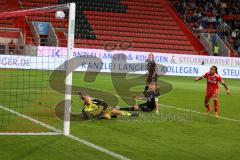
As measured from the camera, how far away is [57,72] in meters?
31.5

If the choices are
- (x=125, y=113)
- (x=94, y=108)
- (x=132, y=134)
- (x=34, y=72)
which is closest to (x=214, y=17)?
(x=34, y=72)

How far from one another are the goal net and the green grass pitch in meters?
0.06

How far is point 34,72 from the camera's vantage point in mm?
31391

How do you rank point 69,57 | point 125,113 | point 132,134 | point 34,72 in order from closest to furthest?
point 69,57
point 132,134
point 125,113
point 34,72

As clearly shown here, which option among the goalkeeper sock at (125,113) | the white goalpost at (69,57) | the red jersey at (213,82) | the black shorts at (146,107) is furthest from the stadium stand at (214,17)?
the white goalpost at (69,57)

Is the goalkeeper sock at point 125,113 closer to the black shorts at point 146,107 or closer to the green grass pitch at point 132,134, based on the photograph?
the green grass pitch at point 132,134

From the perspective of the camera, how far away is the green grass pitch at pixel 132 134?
9.59 m

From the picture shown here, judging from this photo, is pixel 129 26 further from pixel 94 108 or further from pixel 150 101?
pixel 94 108

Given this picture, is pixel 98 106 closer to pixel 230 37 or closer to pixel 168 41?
pixel 168 41

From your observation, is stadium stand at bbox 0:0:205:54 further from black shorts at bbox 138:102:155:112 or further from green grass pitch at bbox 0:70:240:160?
black shorts at bbox 138:102:155:112

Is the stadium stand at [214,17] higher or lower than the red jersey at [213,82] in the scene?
higher

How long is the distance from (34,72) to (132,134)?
20.3 meters

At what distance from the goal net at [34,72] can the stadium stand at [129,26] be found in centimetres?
146

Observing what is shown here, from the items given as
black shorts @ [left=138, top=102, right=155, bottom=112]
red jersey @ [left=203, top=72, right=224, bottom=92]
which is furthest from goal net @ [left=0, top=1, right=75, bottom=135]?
red jersey @ [left=203, top=72, right=224, bottom=92]
